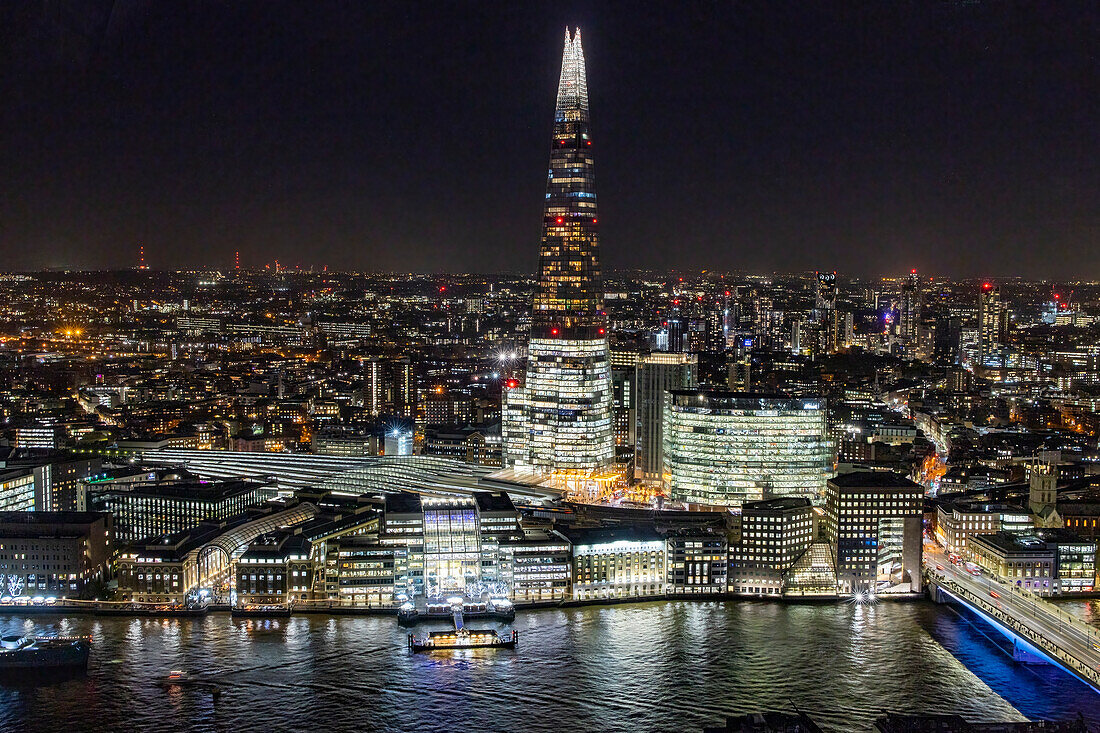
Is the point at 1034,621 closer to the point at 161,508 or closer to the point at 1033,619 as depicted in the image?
the point at 1033,619

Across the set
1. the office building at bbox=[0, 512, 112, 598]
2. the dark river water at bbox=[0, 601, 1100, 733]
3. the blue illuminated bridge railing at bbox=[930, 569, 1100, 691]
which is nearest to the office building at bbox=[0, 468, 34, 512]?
the office building at bbox=[0, 512, 112, 598]

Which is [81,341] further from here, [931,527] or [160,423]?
[931,527]

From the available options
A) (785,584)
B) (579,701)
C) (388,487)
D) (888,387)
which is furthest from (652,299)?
(579,701)

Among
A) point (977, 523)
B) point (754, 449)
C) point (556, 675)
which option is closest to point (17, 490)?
point (556, 675)

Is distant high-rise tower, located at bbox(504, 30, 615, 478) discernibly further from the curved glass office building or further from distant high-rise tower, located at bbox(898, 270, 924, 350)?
distant high-rise tower, located at bbox(898, 270, 924, 350)

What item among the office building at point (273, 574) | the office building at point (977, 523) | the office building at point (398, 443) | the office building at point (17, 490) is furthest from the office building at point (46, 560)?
the office building at point (977, 523)

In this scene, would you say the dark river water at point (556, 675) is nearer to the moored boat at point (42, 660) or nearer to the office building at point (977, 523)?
the moored boat at point (42, 660)
